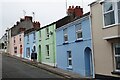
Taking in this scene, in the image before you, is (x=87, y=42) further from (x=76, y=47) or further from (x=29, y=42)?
(x=29, y=42)

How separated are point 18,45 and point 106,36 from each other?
1354 inches

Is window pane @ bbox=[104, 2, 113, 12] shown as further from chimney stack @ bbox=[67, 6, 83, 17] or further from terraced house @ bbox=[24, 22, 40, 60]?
terraced house @ bbox=[24, 22, 40, 60]

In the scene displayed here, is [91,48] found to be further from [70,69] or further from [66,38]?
[66,38]

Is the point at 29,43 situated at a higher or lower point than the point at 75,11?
lower

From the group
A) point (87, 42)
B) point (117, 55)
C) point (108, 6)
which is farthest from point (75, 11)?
point (117, 55)

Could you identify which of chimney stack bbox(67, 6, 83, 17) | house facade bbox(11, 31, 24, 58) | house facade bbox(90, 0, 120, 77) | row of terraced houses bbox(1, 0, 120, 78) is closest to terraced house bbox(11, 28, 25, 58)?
house facade bbox(11, 31, 24, 58)

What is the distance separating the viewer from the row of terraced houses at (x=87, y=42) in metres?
16.9

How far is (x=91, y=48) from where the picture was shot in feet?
65.9

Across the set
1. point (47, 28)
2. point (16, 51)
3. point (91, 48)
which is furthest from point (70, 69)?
point (16, 51)

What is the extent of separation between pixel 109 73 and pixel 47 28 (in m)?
16.8

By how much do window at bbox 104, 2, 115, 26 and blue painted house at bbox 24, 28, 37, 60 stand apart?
2182 cm

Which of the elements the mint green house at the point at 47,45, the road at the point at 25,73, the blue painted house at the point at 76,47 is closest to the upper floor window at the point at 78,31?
the blue painted house at the point at 76,47

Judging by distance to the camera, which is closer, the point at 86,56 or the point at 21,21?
the point at 86,56

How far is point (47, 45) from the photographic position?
3294 centimetres
